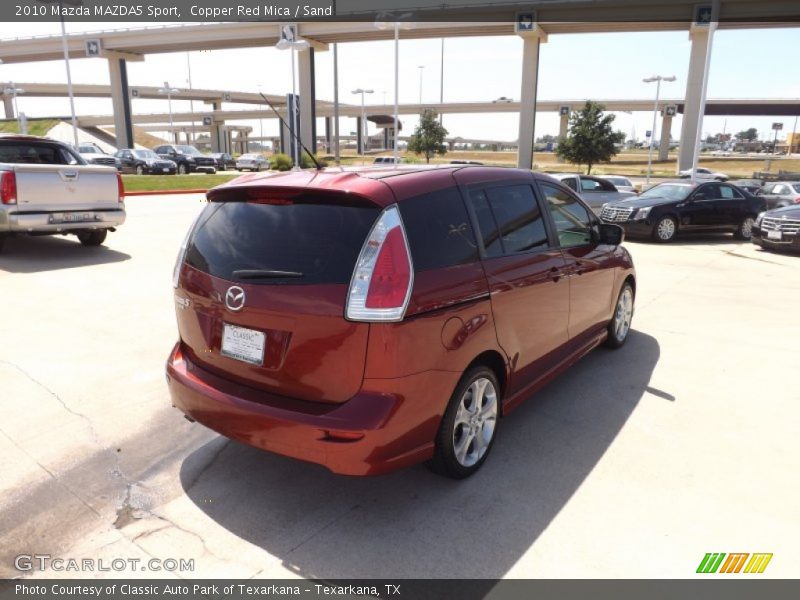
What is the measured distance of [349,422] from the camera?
9.38 feet

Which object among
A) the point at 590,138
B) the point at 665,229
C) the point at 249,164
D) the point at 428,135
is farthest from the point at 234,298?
the point at 428,135

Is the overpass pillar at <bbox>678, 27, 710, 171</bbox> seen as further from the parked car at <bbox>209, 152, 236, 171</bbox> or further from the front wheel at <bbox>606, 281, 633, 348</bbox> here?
the front wheel at <bbox>606, 281, 633, 348</bbox>

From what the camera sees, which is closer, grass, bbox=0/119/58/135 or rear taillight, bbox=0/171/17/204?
rear taillight, bbox=0/171/17/204

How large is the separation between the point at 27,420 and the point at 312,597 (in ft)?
9.00

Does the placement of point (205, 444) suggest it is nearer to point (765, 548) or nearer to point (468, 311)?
point (468, 311)

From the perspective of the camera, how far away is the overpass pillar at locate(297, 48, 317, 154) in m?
48.4

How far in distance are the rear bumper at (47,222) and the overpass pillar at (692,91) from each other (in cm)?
3868

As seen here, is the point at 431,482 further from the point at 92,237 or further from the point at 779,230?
the point at 779,230

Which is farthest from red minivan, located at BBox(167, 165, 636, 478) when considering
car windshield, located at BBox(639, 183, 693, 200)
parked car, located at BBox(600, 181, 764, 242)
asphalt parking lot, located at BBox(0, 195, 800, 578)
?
car windshield, located at BBox(639, 183, 693, 200)

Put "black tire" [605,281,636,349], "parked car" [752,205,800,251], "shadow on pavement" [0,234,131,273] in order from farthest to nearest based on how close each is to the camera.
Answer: "parked car" [752,205,800,251] < "shadow on pavement" [0,234,131,273] < "black tire" [605,281,636,349]

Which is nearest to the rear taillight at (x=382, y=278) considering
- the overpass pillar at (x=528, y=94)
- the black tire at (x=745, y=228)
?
the black tire at (x=745, y=228)

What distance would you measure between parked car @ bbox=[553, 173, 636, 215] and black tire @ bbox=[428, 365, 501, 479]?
14.5 metres

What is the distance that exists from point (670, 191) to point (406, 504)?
47.3 ft

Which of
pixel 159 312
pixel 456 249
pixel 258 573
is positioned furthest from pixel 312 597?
pixel 159 312
